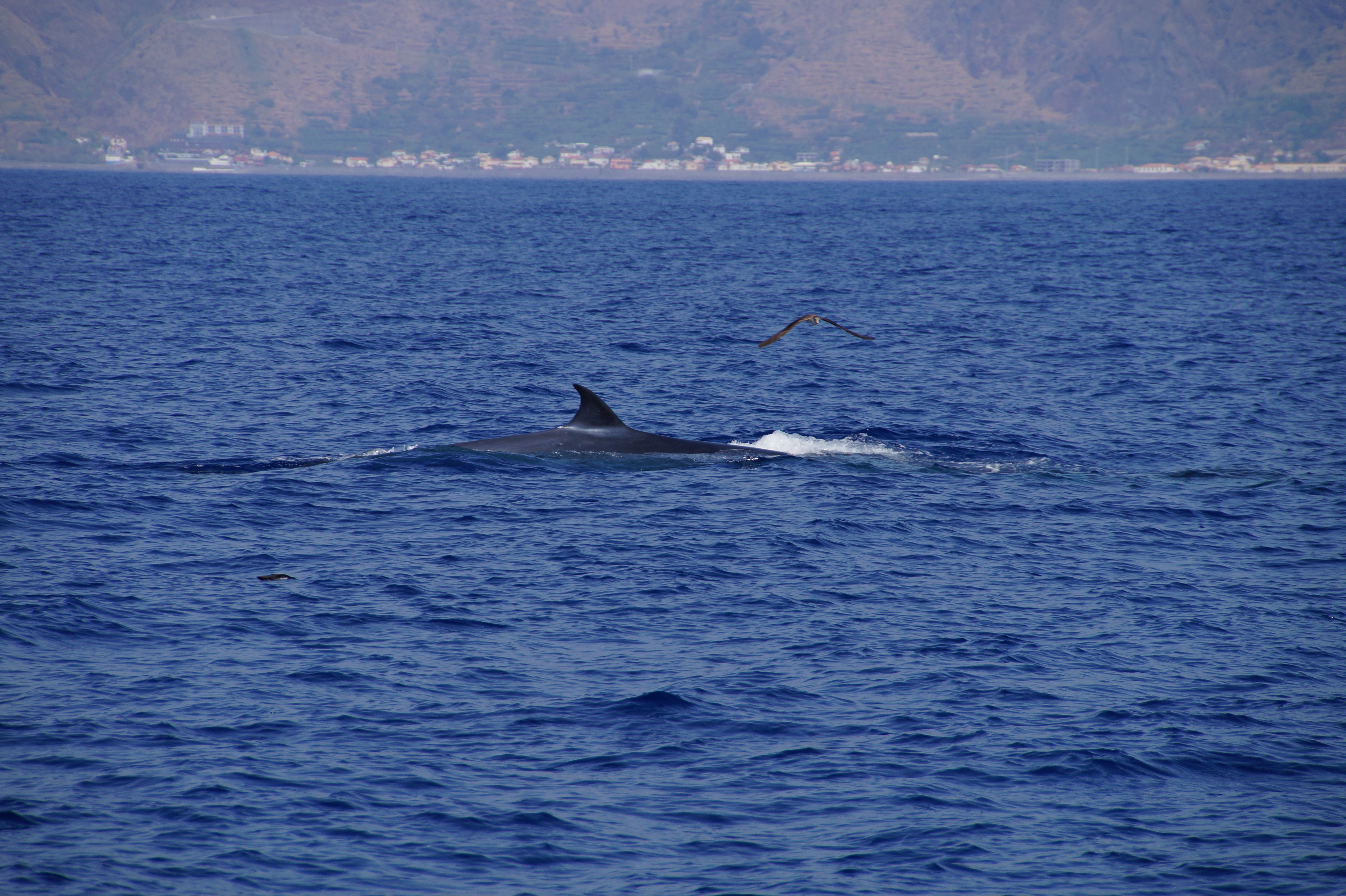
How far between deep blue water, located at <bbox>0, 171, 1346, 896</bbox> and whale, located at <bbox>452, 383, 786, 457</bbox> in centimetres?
42

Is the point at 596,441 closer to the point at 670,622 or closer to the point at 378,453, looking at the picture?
the point at 378,453

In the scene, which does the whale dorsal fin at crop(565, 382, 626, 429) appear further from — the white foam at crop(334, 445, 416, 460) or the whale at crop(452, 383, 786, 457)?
the white foam at crop(334, 445, 416, 460)

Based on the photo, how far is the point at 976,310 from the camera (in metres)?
56.2

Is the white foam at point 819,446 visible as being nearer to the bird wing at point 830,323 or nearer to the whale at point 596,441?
the whale at point 596,441

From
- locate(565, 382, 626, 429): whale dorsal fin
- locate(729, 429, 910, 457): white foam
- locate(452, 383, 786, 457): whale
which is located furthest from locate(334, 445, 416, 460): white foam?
locate(729, 429, 910, 457): white foam

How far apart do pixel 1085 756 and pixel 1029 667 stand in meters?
2.43

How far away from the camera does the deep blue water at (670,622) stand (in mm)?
12258

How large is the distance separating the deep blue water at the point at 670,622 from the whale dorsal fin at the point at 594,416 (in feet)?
2.70

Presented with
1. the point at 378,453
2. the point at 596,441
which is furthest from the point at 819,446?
the point at 378,453

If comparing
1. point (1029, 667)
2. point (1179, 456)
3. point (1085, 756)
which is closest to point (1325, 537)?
point (1179, 456)

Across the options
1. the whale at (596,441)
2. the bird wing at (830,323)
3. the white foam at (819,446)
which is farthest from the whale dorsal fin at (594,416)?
the bird wing at (830,323)

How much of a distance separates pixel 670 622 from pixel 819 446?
11.3 m

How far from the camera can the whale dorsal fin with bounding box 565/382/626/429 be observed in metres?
25.8

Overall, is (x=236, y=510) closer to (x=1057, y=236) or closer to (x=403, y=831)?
(x=403, y=831)
